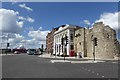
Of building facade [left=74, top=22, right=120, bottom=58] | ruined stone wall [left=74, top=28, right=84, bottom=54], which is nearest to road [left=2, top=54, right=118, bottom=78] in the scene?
building facade [left=74, top=22, right=120, bottom=58]

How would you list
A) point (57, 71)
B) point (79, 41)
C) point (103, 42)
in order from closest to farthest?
point (57, 71)
point (103, 42)
point (79, 41)

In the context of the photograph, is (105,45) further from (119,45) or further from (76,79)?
(76,79)

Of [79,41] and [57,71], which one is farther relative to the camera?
[79,41]

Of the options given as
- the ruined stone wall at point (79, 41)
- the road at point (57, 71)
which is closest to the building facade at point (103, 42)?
the ruined stone wall at point (79, 41)

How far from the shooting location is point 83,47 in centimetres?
8281

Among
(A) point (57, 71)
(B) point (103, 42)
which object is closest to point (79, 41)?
(B) point (103, 42)

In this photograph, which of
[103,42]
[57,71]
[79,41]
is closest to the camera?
[57,71]

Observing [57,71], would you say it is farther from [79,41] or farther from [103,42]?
[79,41]

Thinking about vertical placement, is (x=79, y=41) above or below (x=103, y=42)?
above

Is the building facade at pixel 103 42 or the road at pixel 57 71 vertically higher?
the building facade at pixel 103 42

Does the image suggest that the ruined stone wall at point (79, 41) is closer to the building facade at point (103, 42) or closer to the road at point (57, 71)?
the building facade at point (103, 42)

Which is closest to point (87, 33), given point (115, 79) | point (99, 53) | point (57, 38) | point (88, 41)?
point (88, 41)

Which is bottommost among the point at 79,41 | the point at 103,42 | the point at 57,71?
the point at 57,71

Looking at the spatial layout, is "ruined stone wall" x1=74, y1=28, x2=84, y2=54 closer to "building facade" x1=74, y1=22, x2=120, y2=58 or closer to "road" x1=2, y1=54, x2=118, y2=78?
"building facade" x1=74, y1=22, x2=120, y2=58
